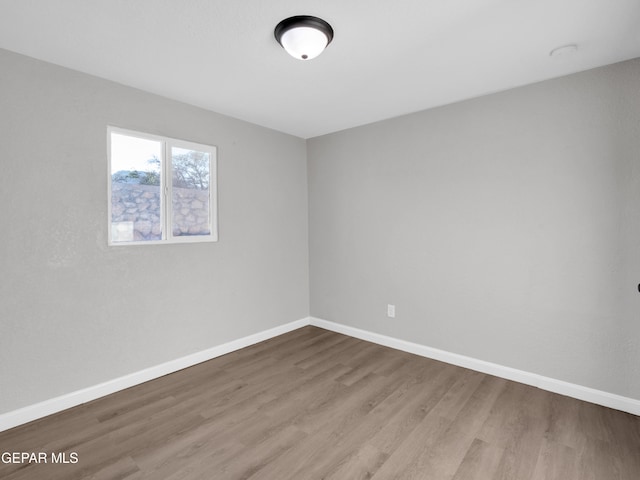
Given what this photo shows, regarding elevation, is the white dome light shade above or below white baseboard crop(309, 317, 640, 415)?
above

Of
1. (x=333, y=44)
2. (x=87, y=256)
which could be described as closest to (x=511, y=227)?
(x=333, y=44)

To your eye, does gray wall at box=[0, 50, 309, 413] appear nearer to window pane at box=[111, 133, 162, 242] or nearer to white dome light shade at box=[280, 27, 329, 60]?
window pane at box=[111, 133, 162, 242]

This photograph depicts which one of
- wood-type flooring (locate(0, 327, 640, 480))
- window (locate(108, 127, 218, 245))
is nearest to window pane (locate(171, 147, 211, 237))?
window (locate(108, 127, 218, 245))

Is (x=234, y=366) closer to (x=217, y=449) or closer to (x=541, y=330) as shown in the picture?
(x=217, y=449)

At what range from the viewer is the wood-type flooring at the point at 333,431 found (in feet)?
5.72

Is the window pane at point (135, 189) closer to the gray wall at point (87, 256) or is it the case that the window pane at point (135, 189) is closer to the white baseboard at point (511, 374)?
the gray wall at point (87, 256)

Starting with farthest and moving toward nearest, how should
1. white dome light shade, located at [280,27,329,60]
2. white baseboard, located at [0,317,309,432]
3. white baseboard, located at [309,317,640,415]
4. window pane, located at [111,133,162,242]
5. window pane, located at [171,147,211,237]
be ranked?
1. window pane, located at [171,147,211,237]
2. window pane, located at [111,133,162,242]
3. white baseboard, located at [309,317,640,415]
4. white baseboard, located at [0,317,309,432]
5. white dome light shade, located at [280,27,329,60]

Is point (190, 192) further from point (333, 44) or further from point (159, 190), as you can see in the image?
point (333, 44)

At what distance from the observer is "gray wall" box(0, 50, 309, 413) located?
2152 mm

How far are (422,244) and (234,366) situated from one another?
2244 millimetres

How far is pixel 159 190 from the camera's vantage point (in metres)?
2.90

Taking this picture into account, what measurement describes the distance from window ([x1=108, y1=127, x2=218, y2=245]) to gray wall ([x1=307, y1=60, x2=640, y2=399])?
5.39 feet

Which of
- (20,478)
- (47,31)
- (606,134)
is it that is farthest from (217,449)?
(606,134)

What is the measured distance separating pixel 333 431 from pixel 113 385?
184 cm
